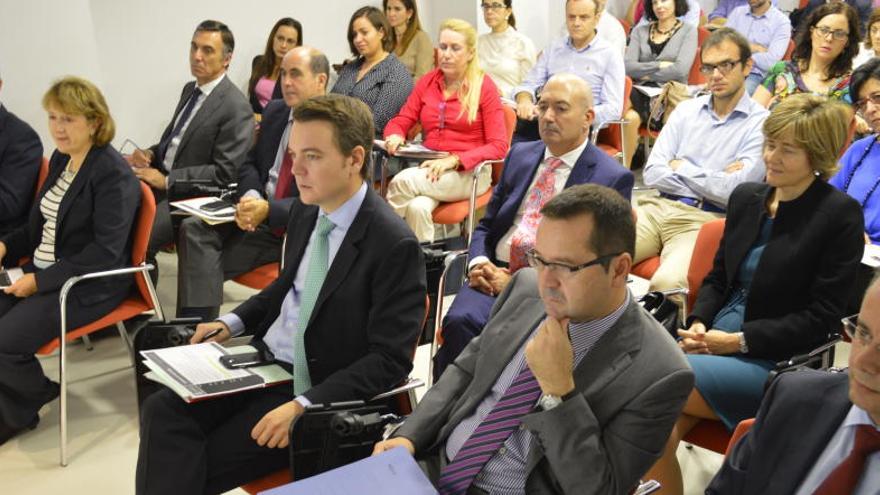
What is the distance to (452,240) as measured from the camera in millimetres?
4051

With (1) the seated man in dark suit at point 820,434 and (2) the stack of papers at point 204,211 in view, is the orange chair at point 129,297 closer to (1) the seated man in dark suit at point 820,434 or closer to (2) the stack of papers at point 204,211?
(2) the stack of papers at point 204,211

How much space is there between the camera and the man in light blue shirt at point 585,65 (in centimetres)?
545

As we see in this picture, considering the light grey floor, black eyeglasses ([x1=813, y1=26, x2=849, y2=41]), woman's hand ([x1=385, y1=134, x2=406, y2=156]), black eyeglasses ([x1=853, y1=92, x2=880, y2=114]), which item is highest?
black eyeglasses ([x1=813, y1=26, x2=849, y2=41])

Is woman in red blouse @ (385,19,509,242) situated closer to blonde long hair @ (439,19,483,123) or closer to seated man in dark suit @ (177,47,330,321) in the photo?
blonde long hair @ (439,19,483,123)

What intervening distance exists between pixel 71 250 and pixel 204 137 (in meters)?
1.19

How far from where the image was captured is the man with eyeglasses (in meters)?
3.71

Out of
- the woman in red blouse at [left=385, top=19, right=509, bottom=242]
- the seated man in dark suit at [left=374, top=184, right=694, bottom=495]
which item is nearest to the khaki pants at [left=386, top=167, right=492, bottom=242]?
the woman in red blouse at [left=385, top=19, right=509, bottom=242]

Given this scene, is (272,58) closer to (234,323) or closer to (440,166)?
(440,166)

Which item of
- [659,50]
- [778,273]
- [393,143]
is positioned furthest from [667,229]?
[659,50]

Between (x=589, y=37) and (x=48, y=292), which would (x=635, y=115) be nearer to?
(x=589, y=37)

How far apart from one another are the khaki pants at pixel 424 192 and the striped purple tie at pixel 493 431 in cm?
258

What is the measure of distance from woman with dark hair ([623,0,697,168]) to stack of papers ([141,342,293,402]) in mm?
4345

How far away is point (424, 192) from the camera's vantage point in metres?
4.55

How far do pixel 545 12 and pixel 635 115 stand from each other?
5.87 ft
